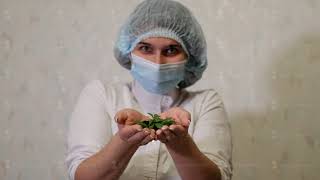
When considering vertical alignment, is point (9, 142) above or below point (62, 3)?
below

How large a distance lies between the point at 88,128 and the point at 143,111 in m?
0.11

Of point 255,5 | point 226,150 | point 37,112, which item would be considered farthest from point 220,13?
point 37,112

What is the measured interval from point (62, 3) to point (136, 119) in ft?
1.18

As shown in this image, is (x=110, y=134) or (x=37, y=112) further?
(x=37, y=112)

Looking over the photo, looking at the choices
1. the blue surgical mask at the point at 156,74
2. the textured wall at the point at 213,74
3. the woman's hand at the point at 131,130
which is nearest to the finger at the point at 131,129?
the woman's hand at the point at 131,130

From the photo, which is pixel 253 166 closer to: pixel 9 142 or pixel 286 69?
pixel 286 69

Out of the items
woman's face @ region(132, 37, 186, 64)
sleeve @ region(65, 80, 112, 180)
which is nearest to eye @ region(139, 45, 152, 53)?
woman's face @ region(132, 37, 186, 64)

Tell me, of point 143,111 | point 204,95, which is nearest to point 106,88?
point 143,111

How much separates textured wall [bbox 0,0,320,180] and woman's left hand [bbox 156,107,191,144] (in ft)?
0.74

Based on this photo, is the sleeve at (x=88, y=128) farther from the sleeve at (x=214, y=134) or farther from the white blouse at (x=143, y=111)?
the sleeve at (x=214, y=134)

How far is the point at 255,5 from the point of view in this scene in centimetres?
85

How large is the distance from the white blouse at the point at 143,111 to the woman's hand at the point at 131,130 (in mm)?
89

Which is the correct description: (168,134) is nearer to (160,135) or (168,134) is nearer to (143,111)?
(160,135)

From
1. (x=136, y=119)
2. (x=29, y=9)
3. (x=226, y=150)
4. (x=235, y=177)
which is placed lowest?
(x=235, y=177)
